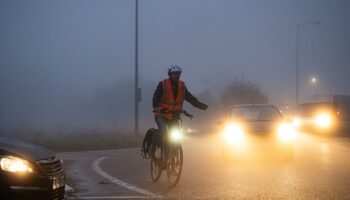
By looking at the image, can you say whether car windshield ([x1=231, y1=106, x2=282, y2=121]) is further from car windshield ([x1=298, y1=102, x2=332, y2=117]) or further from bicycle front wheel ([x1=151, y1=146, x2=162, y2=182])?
car windshield ([x1=298, y1=102, x2=332, y2=117])

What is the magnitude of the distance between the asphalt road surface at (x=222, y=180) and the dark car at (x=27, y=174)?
270 cm

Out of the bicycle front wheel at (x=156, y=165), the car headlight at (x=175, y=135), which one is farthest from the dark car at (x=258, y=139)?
the car headlight at (x=175, y=135)

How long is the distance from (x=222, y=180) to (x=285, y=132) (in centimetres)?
536

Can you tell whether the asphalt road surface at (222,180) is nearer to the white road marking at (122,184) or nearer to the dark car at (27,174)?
the white road marking at (122,184)

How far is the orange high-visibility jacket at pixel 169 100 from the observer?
10.5 metres

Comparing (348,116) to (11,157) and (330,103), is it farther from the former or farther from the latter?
(11,157)

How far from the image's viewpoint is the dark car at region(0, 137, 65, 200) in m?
5.89

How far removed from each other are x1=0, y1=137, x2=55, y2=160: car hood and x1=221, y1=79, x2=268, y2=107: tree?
5891 cm

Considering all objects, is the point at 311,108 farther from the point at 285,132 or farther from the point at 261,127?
the point at 261,127

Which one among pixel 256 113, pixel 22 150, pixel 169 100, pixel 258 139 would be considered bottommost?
pixel 22 150

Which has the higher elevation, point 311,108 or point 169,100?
point 311,108

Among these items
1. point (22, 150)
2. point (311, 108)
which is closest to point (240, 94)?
point (311, 108)

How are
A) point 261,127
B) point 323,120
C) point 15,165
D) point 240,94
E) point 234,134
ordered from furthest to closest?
point 240,94 < point 323,120 < point 234,134 < point 261,127 < point 15,165

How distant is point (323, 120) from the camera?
3391cm
